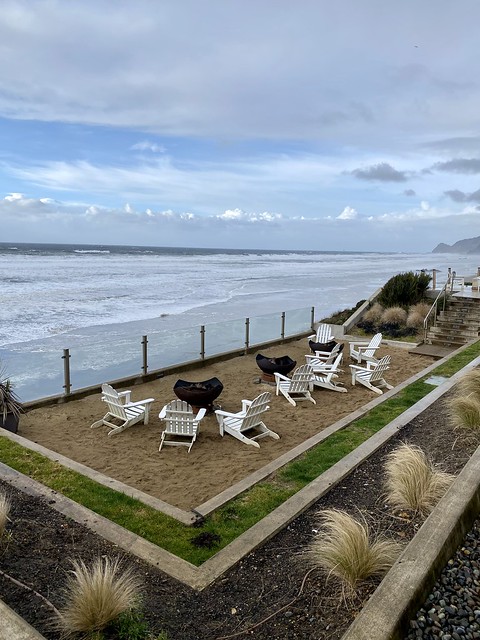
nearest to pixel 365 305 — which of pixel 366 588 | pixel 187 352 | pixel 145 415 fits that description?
pixel 187 352

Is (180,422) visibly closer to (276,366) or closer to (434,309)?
(276,366)

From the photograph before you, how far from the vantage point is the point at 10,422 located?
8.02m

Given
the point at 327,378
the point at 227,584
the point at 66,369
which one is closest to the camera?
the point at 227,584

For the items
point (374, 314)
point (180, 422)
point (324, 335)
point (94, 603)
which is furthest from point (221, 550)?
point (374, 314)

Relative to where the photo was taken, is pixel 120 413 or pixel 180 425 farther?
pixel 120 413

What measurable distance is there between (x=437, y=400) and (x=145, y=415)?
515 cm

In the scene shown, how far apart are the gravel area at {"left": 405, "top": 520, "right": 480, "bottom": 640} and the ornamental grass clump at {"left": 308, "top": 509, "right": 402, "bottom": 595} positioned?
1.47ft

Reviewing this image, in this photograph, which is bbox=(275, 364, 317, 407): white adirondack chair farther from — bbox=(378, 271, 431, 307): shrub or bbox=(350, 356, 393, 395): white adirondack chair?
bbox=(378, 271, 431, 307): shrub

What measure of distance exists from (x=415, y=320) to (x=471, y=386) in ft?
36.2

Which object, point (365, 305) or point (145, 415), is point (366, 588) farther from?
point (365, 305)

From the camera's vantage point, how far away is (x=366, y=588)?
3.56 metres

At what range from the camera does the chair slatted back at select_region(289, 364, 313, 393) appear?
10.4m

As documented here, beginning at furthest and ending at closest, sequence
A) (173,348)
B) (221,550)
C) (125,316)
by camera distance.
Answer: (125,316) → (173,348) → (221,550)

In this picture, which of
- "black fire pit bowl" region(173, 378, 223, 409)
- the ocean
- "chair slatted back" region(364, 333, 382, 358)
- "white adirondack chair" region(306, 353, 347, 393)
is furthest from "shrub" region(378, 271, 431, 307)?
"black fire pit bowl" region(173, 378, 223, 409)
